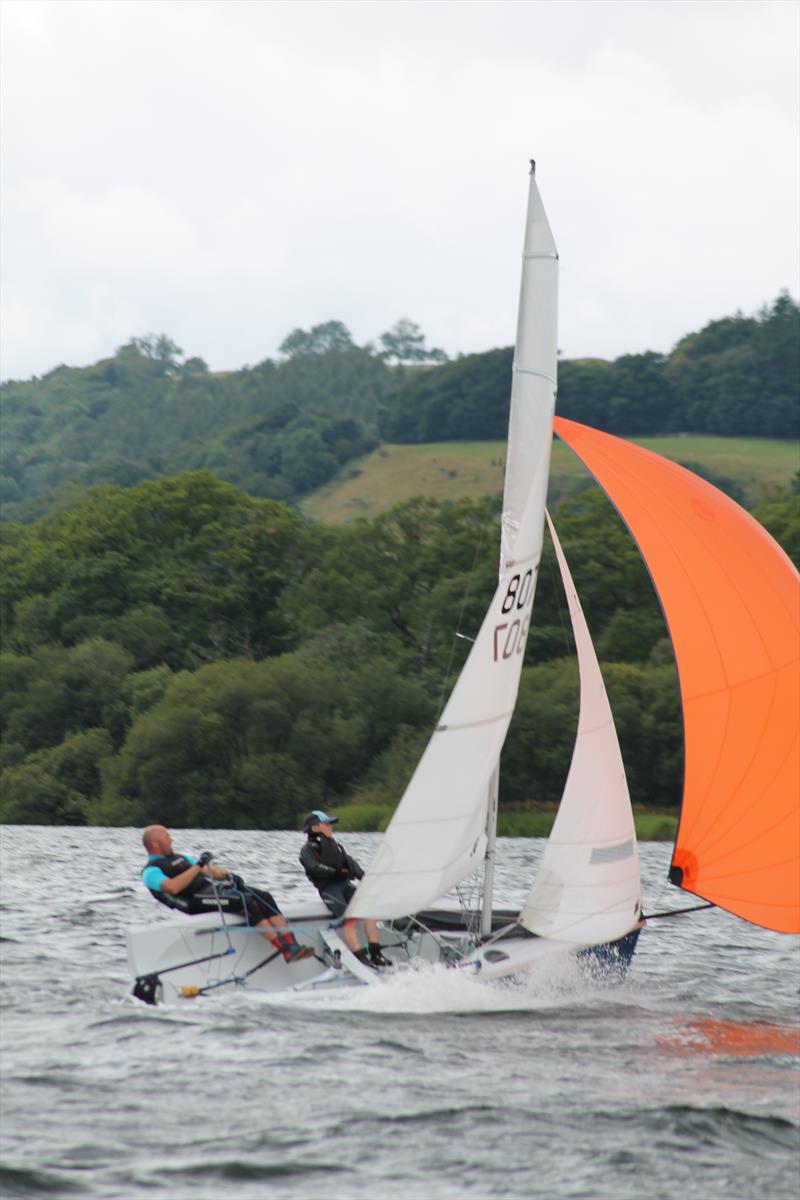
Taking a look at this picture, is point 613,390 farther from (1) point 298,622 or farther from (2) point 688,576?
(2) point 688,576

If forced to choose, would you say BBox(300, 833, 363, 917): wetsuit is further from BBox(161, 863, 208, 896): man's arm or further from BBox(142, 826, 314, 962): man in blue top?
BBox(161, 863, 208, 896): man's arm

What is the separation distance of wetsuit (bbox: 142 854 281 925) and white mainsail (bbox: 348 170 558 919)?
922 mm

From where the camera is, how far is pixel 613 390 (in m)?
108

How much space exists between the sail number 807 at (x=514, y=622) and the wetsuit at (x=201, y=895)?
2.54 metres

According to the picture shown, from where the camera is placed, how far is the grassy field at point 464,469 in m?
88.9

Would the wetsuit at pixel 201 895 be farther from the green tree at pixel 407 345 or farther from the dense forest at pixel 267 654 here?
the green tree at pixel 407 345

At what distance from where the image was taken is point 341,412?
14900 centimetres

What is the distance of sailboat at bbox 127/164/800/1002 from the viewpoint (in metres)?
11.1

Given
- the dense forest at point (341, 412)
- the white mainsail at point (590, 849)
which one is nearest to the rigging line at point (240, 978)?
the white mainsail at point (590, 849)

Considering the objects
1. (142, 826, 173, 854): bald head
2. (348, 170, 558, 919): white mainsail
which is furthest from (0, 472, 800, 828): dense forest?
(142, 826, 173, 854): bald head

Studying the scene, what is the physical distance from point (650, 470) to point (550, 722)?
83.6 feet

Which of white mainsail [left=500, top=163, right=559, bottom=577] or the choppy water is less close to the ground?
white mainsail [left=500, top=163, right=559, bottom=577]

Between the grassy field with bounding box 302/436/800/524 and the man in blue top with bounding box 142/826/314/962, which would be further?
the grassy field with bounding box 302/436/800/524

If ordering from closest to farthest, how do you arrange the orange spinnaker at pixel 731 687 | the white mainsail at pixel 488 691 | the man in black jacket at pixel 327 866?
the white mainsail at pixel 488 691 < the orange spinnaker at pixel 731 687 < the man in black jacket at pixel 327 866
